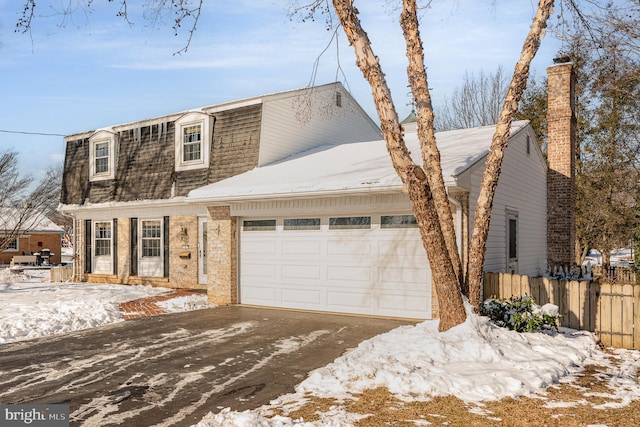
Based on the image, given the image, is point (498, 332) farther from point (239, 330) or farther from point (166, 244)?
point (166, 244)

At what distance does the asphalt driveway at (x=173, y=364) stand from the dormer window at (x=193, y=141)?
617cm

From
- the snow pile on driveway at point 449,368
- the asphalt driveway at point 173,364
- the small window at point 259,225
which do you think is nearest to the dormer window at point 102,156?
the small window at point 259,225

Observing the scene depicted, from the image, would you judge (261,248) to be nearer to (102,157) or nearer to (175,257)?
(175,257)

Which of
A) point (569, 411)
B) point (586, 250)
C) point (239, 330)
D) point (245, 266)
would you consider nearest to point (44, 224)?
point (245, 266)

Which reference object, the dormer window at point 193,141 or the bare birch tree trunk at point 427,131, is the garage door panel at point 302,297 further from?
the dormer window at point 193,141

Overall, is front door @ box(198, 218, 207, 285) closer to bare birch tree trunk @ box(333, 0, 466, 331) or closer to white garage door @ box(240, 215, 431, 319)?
white garage door @ box(240, 215, 431, 319)

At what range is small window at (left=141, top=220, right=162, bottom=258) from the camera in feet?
55.6

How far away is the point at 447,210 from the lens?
7852 millimetres

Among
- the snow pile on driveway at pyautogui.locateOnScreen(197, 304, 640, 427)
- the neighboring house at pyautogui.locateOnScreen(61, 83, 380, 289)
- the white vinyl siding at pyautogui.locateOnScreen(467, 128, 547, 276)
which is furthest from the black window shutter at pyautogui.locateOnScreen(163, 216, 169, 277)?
the snow pile on driveway at pyautogui.locateOnScreen(197, 304, 640, 427)

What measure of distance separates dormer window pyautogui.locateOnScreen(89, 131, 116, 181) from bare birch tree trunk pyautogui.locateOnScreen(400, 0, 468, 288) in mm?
13720

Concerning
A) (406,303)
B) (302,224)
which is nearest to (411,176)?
(406,303)

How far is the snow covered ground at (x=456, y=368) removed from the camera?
5367 millimetres

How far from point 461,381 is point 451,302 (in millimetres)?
1845

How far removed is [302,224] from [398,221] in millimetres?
2515
